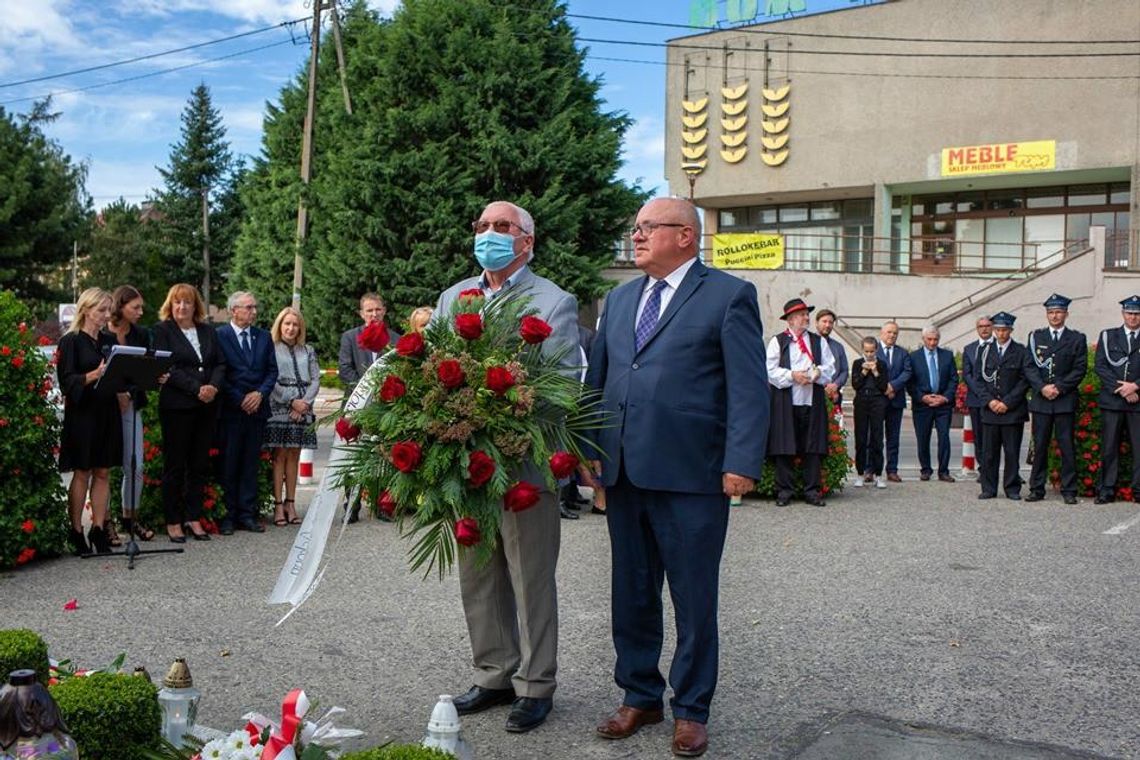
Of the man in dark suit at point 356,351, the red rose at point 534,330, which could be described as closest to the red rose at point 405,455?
the red rose at point 534,330

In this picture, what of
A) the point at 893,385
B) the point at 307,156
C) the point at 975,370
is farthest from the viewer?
the point at 307,156

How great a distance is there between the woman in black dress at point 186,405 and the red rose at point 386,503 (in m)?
5.45

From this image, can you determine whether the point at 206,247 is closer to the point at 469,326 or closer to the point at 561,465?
the point at 469,326

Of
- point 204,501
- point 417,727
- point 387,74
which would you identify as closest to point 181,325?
point 204,501

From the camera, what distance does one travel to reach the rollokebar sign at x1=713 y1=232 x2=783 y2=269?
38219 mm

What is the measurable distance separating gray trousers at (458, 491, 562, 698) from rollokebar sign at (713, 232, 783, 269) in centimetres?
3361

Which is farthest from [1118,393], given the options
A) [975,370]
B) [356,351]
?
[356,351]

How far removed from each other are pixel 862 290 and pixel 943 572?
27.9 meters

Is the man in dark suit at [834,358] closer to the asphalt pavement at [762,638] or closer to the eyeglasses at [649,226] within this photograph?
the asphalt pavement at [762,638]

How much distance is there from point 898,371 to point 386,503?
38.0ft

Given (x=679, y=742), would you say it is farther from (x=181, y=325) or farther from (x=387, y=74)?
(x=387, y=74)

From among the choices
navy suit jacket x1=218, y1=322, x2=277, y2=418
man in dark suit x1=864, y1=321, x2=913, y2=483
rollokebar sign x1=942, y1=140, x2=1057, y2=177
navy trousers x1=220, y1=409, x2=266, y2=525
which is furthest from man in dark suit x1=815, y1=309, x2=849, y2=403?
rollokebar sign x1=942, y1=140, x2=1057, y2=177

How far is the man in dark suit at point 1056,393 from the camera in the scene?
1252 cm

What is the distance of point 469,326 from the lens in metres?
4.46
